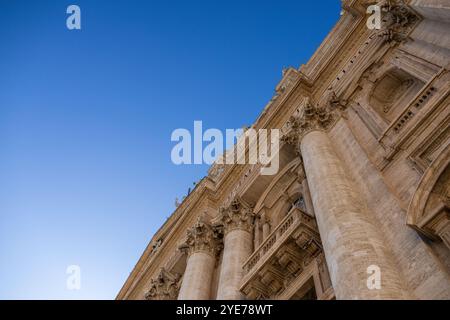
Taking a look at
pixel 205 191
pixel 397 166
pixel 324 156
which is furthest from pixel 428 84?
pixel 205 191

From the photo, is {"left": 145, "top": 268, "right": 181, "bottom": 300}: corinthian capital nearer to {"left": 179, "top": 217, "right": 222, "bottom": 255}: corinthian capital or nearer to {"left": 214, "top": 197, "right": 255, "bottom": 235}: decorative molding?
{"left": 179, "top": 217, "right": 222, "bottom": 255}: corinthian capital

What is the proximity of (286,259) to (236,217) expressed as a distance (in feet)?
20.0

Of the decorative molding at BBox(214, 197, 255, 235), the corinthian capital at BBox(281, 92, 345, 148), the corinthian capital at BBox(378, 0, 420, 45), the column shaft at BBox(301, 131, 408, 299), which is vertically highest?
the corinthian capital at BBox(378, 0, 420, 45)

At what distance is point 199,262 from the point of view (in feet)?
54.3

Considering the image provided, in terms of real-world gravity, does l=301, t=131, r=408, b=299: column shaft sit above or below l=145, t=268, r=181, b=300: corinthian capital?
below

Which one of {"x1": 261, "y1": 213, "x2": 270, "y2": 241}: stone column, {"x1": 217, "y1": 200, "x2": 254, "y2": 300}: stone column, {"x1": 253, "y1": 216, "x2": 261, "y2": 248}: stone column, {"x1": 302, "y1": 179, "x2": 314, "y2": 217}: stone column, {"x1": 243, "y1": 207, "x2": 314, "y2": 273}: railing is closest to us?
{"x1": 243, "y1": 207, "x2": 314, "y2": 273}: railing

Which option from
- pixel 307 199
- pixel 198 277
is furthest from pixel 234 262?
pixel 307 199

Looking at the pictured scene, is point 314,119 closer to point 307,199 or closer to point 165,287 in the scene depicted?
point 307,199

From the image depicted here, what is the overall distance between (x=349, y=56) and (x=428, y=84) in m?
8.45

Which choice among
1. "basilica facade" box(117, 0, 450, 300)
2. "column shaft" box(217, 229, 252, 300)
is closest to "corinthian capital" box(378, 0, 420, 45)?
"basilica facade" box(117, 0, 450, 300)

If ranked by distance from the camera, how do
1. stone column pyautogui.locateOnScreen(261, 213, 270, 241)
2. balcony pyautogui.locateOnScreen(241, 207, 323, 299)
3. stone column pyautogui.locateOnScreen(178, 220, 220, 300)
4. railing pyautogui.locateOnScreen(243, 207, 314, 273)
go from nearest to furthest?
balcony pyautogui.locateOnScreen(241, 207, 323, 299) → railing pyautogui.locateOnScreen(243, 207, 314, 273) → stone column pyautogui.locateOnScreen(178, 220, 220, 300) → stone column pyautogui.locateOnScreen(261, 213, 270, 241)

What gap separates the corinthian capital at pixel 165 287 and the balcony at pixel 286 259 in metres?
8.73

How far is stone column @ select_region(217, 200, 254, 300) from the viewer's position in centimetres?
1300

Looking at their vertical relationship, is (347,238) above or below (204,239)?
below
